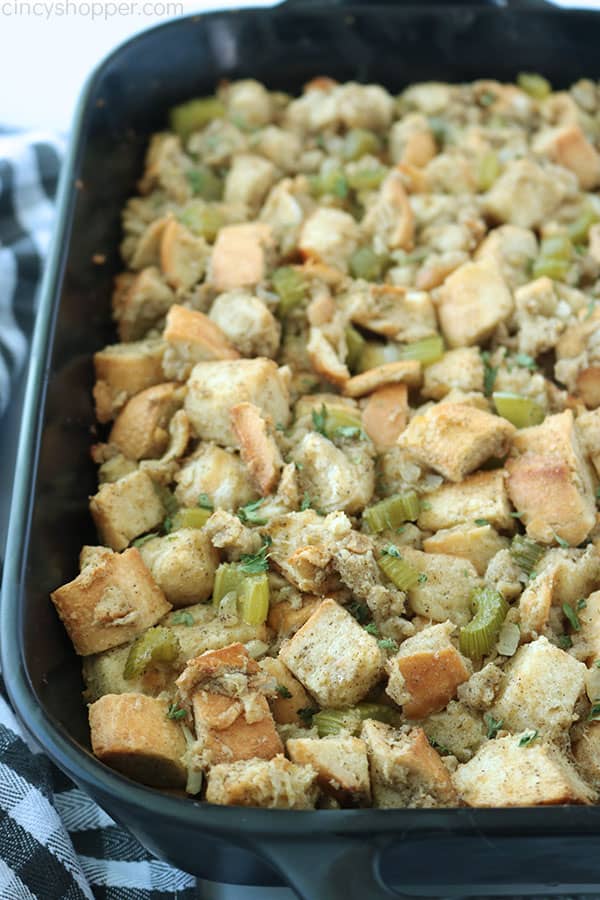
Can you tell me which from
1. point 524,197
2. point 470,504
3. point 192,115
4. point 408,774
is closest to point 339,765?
point 408,774

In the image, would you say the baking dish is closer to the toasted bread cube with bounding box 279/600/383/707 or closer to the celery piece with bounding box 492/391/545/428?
the toasted bread cube with bounding box 279/600/383/707

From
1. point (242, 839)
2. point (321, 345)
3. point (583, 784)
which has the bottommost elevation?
point (583, 784)

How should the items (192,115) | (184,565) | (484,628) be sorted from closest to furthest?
1. (484,628)
2. (184,565)
3. (192,115)

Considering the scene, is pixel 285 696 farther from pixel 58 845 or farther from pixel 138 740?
pixel 58 845

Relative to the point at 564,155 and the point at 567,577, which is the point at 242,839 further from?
the point at 564,155

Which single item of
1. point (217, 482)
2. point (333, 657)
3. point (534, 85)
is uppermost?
point (534, 85)

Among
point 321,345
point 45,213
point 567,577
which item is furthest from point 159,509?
point 45,213
